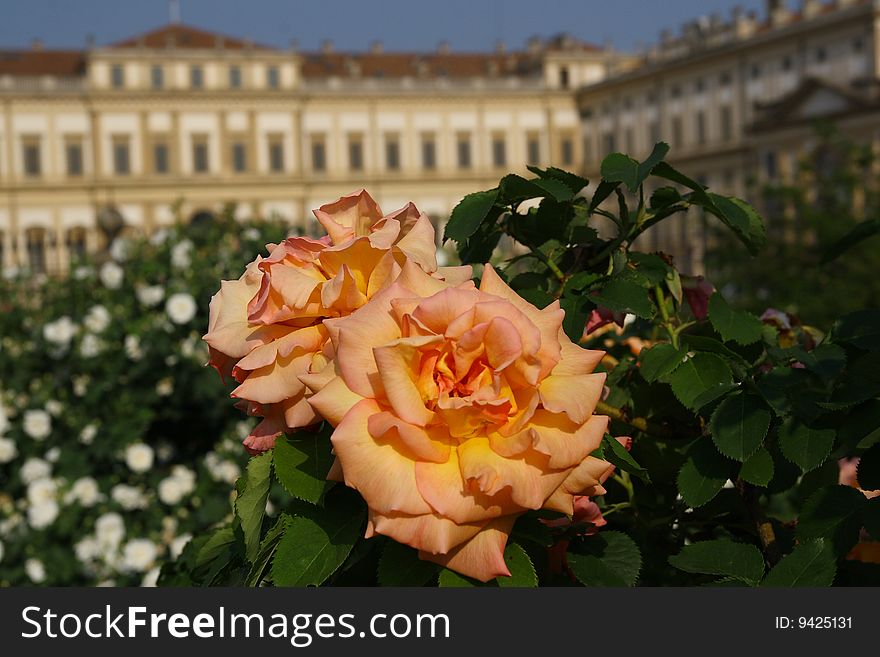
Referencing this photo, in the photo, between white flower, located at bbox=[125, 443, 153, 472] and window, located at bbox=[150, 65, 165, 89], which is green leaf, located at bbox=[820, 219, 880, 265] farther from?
window, located at bbox=[150, 65, 165, 89]

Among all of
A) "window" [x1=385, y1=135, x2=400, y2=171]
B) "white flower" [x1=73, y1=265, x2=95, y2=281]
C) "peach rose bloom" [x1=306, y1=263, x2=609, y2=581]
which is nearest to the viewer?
"peach rose bloom" [x1=306, y1=263, x2=609, y2=581]

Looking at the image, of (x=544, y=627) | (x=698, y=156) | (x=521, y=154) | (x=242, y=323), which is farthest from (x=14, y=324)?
(x=521, y=154)

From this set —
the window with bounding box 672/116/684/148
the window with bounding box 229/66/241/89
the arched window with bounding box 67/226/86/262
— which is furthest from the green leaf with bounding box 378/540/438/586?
the window with bounding box 229/66/241/89

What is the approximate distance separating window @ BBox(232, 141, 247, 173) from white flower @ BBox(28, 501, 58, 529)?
39.9 metres

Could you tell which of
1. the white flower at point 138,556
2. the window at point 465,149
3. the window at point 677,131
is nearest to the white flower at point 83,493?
the white flower at point 138,556

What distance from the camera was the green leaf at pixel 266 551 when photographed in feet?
2.90

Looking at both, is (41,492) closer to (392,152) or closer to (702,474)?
(702,474)

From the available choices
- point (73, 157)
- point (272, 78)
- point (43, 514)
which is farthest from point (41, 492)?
point (272, 78)

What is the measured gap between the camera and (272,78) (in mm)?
43156

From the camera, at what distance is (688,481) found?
995 millimetres

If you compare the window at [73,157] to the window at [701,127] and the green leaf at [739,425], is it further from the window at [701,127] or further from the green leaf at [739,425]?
the green leaf at [739,425]

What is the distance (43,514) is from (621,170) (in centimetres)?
292

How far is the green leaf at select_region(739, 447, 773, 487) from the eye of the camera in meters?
0.99

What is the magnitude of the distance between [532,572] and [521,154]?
45702mm
